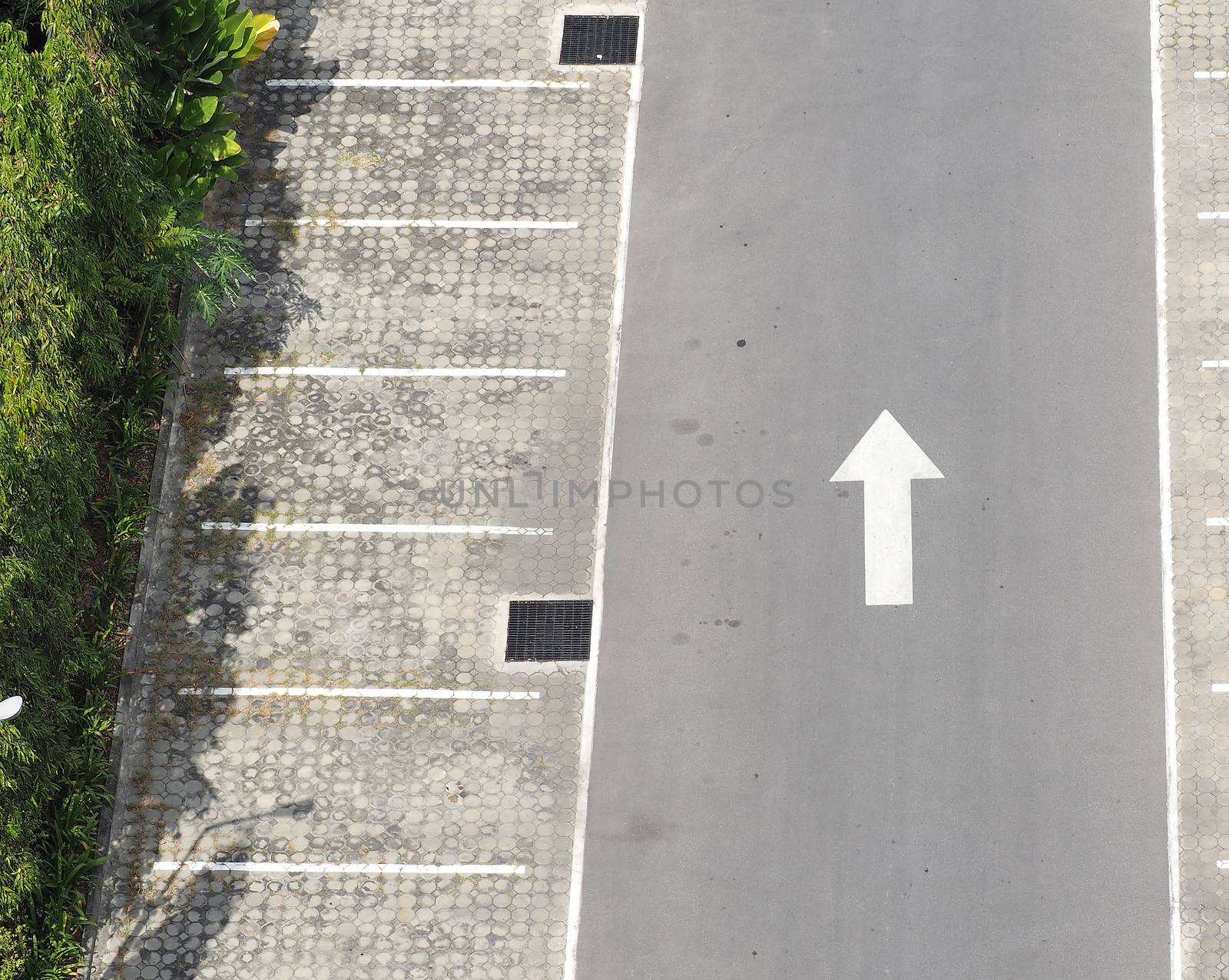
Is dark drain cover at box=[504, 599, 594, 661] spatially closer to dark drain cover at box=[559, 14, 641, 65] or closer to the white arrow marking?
the white arrow marking

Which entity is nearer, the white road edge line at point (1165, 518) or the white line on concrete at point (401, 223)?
the white road edge line at point (1165, 518)

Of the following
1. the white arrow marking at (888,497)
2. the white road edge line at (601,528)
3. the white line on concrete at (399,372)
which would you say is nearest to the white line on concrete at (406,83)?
the white road edge line at (601,528)

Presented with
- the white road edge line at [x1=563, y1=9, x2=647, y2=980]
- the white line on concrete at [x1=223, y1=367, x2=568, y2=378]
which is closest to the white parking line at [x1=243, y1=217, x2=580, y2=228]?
the white road edge line at [x1=563, y1=9, x2=647, y2=980]

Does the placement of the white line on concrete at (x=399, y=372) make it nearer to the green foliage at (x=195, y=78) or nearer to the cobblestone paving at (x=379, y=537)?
the cobblestone paving at (x=379, y=537)

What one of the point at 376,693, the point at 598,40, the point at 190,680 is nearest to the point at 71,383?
the point at 190,680

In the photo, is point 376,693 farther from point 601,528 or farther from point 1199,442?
point 1199,442

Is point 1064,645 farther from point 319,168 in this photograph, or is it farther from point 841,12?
point 319,168
